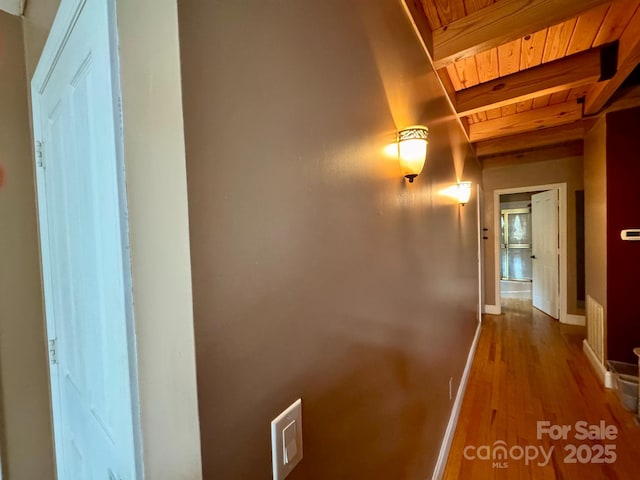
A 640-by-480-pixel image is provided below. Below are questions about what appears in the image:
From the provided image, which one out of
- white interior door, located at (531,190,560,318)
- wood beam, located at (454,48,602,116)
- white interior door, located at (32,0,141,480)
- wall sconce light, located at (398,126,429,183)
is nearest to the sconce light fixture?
wood beam, located at (454,48,602,116)

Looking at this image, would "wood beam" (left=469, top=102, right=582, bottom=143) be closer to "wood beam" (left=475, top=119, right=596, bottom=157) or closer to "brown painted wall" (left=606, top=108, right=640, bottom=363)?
"wood beam" (left=475, top=119, right=596, bottom=157)

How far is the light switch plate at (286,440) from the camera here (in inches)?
21.4

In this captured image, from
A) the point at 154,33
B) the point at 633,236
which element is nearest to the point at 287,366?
the point at 154,33

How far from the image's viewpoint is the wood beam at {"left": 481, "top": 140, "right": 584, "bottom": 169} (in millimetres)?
3940

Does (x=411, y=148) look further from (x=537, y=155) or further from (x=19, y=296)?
(x=537, y=155)

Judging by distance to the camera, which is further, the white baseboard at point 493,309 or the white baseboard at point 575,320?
the white baseboard at point 493,309

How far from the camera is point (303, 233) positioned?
2.07 ft

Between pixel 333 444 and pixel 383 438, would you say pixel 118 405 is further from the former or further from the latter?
pixel 383 438

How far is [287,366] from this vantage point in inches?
22.8

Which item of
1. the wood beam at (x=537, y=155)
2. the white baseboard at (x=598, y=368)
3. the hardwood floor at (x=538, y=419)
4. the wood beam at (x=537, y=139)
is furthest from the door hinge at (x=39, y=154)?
the wood beam at (x=537, y=155)

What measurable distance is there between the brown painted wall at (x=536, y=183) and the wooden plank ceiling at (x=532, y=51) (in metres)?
1.29

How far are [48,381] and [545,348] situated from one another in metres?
4.57

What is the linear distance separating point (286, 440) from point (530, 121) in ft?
12.7

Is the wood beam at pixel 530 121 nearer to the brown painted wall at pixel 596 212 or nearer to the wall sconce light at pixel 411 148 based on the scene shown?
the brown painted wall at pixel 596 212
